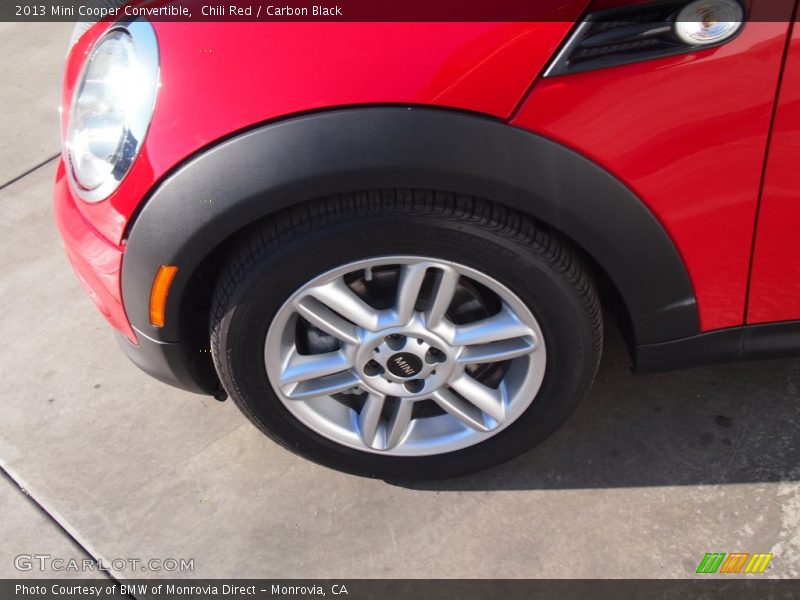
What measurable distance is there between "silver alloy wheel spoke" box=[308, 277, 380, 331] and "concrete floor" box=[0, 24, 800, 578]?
1.76 ft

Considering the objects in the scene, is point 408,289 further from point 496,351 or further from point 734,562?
point 734,562

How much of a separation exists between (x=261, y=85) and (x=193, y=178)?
22 cm

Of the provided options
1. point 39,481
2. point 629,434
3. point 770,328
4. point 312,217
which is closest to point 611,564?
point 629,434

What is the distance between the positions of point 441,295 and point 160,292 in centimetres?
58

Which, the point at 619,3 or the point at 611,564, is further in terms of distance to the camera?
the point at 611,564

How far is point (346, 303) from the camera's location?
163 centimetres

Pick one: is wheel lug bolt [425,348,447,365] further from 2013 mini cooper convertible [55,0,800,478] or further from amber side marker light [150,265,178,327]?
amber side marker light [150,265,178,327]

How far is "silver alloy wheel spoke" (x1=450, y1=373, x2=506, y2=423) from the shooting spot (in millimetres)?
1793

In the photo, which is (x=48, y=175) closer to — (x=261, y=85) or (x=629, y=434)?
(x=261, y=85)

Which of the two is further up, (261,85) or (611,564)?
(261,85)

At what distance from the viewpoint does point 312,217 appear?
1.50 meters

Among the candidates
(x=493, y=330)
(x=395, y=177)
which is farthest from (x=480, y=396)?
(x=395, y=177)

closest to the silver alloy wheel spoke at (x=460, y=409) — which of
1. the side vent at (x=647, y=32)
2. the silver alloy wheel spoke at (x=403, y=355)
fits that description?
the silver alloy wheel spoke at (x=403, y=355)
